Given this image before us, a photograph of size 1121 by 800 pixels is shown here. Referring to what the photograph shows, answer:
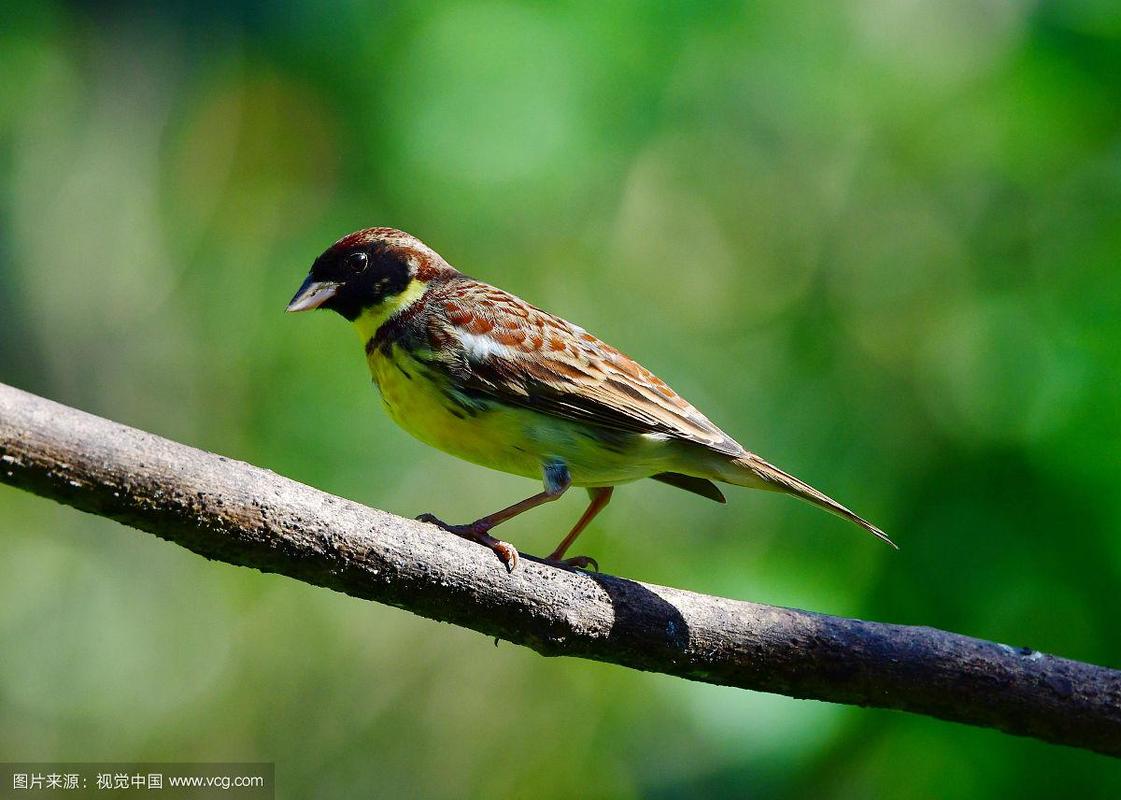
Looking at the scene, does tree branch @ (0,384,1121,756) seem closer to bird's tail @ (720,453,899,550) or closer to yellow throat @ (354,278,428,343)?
bird's tail @ (720,453,899,550)

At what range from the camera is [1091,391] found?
481cm

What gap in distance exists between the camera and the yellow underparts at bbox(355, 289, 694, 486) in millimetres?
4160

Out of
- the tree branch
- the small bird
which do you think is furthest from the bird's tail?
the tree branch

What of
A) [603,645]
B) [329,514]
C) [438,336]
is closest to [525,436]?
[438,336]

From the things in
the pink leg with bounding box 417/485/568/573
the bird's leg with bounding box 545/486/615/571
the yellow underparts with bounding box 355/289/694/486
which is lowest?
the bird's leg with bounding box 545/486/615/571

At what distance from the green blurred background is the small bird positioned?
772 millimetres

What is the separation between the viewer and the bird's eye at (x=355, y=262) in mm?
4617

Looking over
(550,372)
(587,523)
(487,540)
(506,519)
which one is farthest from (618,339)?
(487,540)

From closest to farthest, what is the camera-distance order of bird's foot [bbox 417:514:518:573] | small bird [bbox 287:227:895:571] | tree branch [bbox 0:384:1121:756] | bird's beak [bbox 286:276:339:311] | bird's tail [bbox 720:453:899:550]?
1. tree branch [bbox 0:384:1121:756]
2. bird's foot [bbox 417:514:518:573]
3. bird's tail [bbox 720:453:899:550]
4. small bird [bbox 287:227:895:571]
5. bird's beak [bbox 286:276:339:311]

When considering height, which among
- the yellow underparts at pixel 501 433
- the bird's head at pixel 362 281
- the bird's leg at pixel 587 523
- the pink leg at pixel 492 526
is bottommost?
the bird's leg at pixel 587 523

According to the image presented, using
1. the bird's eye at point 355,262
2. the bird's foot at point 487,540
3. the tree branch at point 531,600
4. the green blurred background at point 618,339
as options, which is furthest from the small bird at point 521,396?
the green blurred background at point 618,339

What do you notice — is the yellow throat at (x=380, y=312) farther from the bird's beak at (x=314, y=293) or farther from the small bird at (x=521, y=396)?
the bird's beak at (x=314, y=293)

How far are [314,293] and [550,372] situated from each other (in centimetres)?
101

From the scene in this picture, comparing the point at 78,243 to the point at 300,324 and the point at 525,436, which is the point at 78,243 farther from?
the point at 525,436
